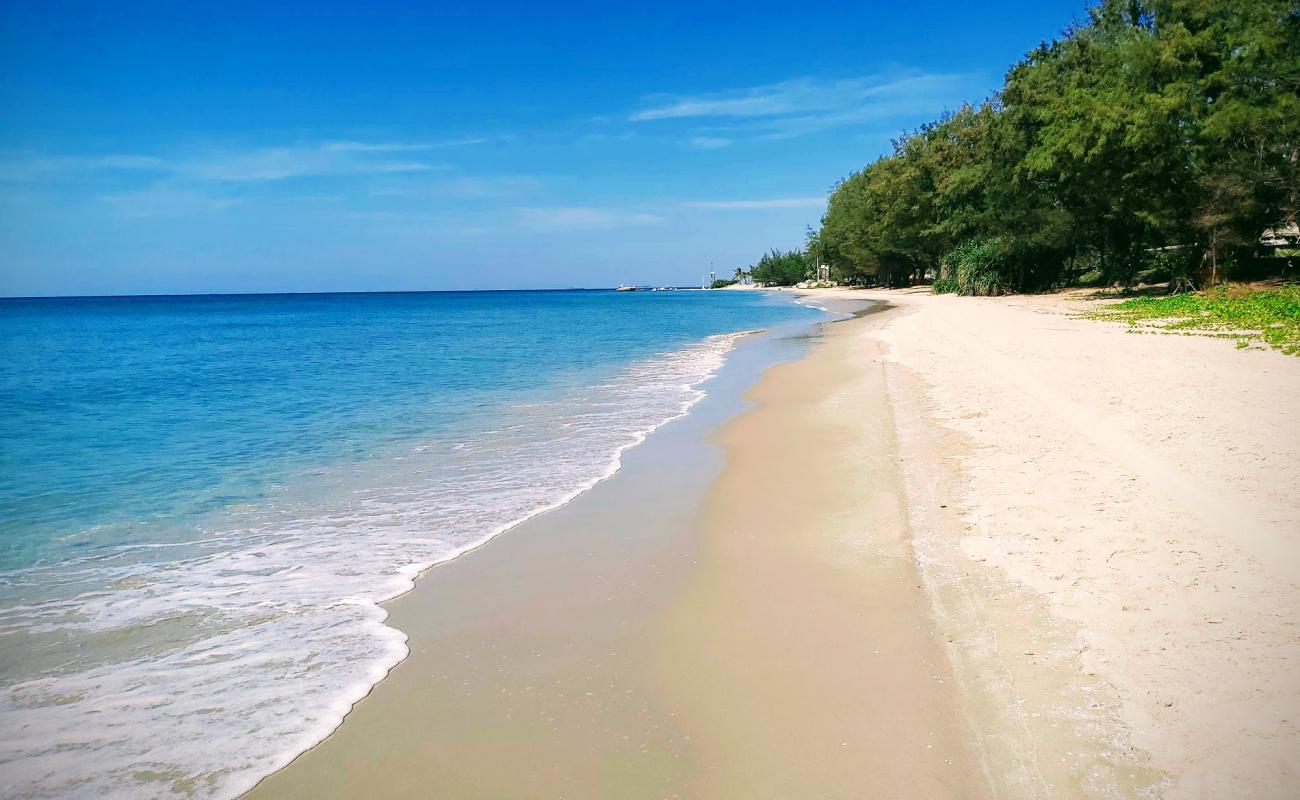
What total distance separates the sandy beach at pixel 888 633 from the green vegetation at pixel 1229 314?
718cm

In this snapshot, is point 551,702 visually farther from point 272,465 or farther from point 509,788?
point 272,465

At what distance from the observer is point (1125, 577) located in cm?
464

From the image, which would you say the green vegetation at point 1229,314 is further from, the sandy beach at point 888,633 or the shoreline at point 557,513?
the shoreline at point 557,513

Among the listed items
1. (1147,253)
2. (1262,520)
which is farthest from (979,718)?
(1147,253)

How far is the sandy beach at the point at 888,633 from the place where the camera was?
10.6 ft

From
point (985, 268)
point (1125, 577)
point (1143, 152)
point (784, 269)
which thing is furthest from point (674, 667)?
point (784, 269)

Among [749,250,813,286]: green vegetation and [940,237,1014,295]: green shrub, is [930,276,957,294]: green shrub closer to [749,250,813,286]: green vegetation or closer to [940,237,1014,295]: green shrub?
[940,237,1014,295]: green shrub

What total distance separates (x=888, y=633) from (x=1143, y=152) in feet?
98.4

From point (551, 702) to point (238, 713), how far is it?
1.80 metres

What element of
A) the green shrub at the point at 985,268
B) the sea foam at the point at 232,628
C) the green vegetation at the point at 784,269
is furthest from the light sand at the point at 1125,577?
the green vegetation at the point at 784,269

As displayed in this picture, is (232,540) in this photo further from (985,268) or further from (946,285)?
(946,285)

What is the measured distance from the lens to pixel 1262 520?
17.1 ft

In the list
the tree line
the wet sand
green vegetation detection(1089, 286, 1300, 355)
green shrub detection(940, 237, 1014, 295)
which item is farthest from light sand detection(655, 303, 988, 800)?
green shrub detection(940, 237, 1014, 295)

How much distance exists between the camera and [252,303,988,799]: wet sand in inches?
131
